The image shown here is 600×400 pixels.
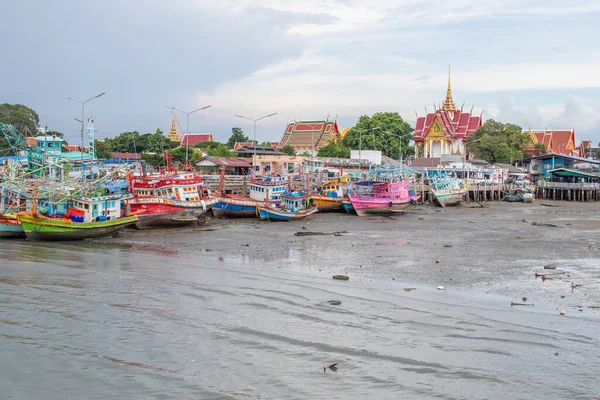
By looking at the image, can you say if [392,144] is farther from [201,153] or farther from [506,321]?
[506,321]

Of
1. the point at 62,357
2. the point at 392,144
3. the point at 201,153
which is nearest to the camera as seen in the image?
the point at 62,357

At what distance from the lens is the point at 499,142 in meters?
76.6

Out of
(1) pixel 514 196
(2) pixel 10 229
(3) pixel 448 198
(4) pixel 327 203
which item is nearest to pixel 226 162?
(4) pixel 327 203

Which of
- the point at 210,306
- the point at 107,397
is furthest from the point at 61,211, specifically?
the point at 107,397

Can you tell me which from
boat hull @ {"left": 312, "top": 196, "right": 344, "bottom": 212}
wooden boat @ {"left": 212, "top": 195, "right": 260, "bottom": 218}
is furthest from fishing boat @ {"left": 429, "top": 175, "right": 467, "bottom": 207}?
wooden boat @ {"left": 212, "top": 195, "right": 260, "bottom": 218}

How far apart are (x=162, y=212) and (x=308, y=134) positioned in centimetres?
6240

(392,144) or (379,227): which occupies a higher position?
(392,144)

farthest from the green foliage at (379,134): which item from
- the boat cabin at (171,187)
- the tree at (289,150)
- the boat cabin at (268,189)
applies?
the boat cabin at (171,187)

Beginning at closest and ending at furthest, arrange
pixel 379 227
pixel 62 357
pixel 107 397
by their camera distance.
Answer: pixel 107 397 → pixel 62 357 → pixel 379 227

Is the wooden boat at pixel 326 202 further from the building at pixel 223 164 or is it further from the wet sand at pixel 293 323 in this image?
the building at pixel 223 164

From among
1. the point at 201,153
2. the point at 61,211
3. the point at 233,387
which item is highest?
the point at 201,153

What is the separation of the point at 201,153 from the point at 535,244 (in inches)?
1992

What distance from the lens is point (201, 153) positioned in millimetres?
70312

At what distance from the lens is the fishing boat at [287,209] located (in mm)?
33906
